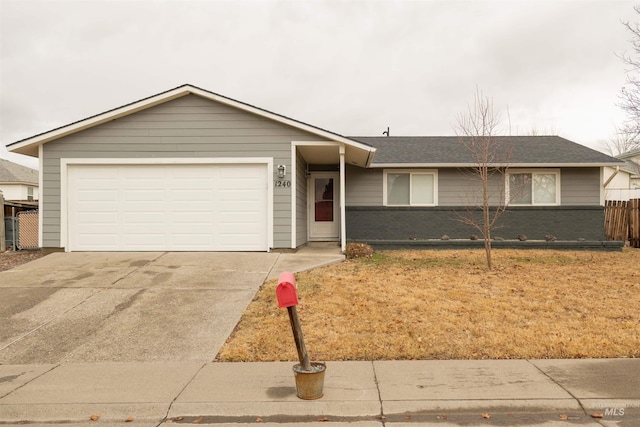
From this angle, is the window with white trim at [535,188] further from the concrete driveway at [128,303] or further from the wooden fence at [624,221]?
the concrete driveway at [128,303]

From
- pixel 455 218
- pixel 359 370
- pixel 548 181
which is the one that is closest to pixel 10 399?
pixel 359 370

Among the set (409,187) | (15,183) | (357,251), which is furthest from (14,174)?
(357,251)

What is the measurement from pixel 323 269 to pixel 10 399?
685 centimetres

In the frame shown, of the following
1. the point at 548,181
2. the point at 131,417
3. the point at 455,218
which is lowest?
the point at 131,417

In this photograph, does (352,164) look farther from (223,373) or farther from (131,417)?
(131,417)

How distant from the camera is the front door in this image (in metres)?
16.9

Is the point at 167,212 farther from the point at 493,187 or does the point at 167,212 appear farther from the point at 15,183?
the point at 15,183

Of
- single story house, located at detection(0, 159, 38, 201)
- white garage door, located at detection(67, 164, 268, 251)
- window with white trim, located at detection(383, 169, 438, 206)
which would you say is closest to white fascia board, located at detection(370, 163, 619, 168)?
window with white trim, located at detection(383, 169, 438, 206)

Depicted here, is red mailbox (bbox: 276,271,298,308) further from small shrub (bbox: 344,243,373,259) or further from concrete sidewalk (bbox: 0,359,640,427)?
small shrub (bbox: 344,243,373,259)

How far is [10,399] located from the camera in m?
A: 4.64

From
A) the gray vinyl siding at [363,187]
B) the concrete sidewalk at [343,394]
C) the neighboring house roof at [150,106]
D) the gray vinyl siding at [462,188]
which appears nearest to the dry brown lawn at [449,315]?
the concrete sidewalk at [343,394]

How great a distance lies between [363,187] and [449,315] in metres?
9.70

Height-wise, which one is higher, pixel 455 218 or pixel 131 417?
pixel 455 218

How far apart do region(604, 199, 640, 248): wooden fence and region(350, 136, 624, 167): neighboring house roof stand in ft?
6.43
